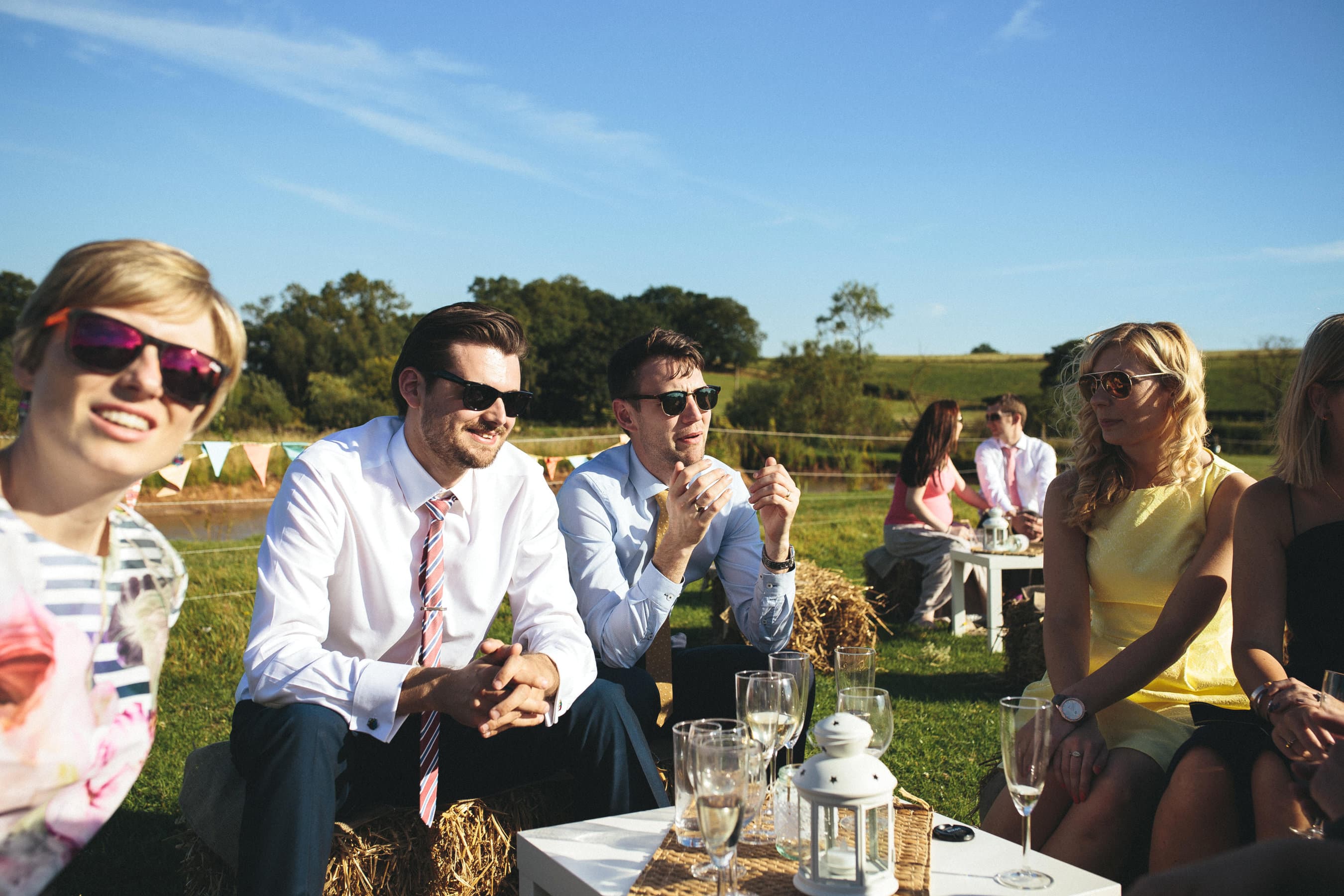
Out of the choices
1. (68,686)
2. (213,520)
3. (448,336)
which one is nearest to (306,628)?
(448,336)

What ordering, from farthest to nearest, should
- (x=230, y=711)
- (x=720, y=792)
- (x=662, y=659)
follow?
(x=230, y=711) → (x=662, y=659) → (x=720, y=792)

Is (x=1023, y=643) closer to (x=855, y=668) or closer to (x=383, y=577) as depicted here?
(x=855, y=668)

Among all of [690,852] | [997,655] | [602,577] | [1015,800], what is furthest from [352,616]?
[997,655]

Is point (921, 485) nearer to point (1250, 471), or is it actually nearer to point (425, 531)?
point (425, 531)

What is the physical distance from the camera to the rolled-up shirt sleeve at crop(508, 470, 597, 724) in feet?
9.61

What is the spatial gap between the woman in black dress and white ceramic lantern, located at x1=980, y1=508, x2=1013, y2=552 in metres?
3.99

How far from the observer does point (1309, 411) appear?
2.75m

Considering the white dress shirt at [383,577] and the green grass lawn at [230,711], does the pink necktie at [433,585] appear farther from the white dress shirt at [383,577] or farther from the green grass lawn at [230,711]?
the green grass lawn at [230,711]

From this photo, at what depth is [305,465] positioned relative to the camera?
281 cm

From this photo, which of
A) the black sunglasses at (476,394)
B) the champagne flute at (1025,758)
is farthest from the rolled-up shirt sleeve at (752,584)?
the champagne flute at (1025,758)

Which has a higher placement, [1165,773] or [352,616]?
[352,616]

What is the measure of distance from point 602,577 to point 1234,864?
246 centimetres

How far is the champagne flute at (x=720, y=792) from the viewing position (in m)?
1.71

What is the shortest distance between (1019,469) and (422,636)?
21.9 ft
